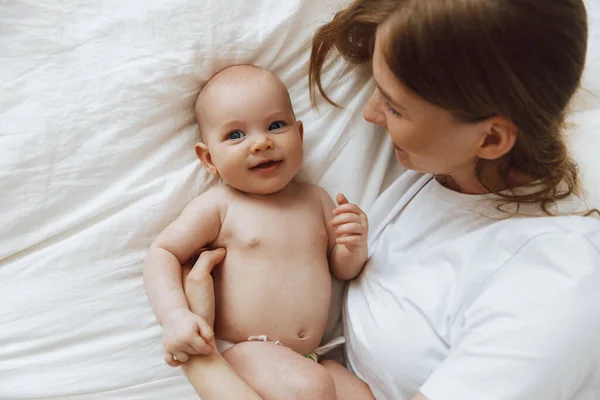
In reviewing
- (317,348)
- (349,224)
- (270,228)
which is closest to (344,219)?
(349,224)

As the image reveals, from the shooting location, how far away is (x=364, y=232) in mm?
973

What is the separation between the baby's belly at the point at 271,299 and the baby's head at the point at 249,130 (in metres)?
0.14

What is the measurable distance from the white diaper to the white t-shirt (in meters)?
0.04

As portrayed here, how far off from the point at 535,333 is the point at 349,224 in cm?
33

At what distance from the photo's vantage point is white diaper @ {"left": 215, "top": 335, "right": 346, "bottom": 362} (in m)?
0.98

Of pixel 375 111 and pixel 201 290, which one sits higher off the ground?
pixel 375 111

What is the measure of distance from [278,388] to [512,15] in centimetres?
63

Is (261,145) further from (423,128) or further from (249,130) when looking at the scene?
(423,128)

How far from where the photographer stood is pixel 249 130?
100cm

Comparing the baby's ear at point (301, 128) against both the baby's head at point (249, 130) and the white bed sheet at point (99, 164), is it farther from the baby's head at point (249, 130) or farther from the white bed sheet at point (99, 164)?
the white bed sheet at point (99, 164)

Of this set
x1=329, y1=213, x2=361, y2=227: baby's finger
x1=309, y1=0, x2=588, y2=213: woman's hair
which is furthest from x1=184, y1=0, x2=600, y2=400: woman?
x1=329, y1=213, x2=361, y2=227: baby's finger

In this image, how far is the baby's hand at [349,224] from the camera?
0.95 metres

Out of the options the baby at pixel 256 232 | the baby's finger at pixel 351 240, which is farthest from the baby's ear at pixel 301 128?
the baby's finger at pixel 351 240

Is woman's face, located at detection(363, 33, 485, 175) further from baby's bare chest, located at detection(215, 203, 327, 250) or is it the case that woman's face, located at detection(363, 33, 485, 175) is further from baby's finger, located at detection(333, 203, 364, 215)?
baby's bare chest, located at detection(215, 203, 327, 250)
